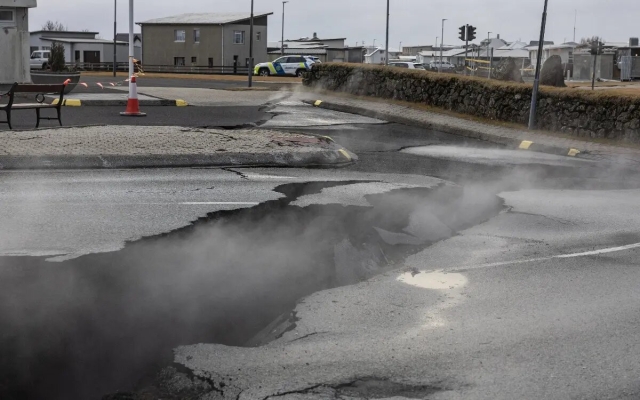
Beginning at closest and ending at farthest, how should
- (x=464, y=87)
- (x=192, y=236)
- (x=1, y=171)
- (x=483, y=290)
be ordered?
(x=483, y=290)
(x=192, y=236)
(x=1, y=171)
(x=464, y=87)

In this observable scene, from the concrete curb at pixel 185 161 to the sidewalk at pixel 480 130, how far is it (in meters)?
5.30

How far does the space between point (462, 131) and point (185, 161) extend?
30.3ft

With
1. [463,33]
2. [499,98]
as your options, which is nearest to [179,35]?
[463,33]

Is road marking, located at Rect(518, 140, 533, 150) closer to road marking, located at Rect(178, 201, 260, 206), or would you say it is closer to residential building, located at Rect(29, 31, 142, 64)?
road marking, located at Rect(178, 201, 260, 206)

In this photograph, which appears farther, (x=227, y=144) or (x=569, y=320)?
(x=227, y=144)

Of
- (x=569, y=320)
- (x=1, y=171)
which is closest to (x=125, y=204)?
(x=1, y=171)

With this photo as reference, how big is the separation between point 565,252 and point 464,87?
627 inches

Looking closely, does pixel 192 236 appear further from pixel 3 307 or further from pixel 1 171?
pixel 1 171

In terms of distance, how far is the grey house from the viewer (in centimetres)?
7988

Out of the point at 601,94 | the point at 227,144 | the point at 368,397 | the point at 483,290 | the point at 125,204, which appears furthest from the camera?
the point at 601,94

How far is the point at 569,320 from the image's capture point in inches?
237

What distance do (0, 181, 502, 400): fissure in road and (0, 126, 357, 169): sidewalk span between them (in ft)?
12.1

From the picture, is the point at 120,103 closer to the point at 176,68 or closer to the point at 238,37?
the point at 176,68

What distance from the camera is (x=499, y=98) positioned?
22.1 meters
